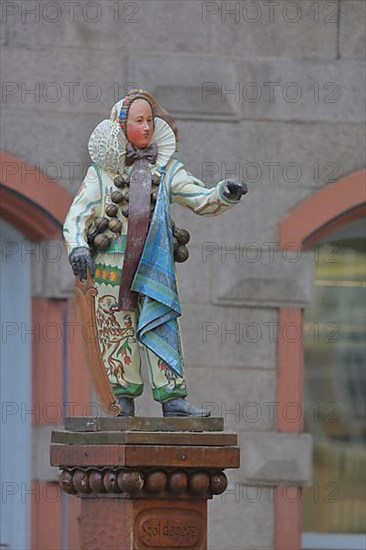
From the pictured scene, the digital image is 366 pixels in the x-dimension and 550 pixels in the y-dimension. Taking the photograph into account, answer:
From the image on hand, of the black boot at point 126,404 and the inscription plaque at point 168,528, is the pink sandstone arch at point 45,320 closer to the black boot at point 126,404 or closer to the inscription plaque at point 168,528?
the black boot at point 126,404

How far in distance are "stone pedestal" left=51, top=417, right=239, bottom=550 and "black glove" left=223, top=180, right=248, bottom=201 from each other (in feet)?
2.93

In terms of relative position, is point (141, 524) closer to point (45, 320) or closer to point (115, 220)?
point (115, 220)

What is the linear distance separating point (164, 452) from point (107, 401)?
1.23 ft

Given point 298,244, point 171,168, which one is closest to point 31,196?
point 298,244

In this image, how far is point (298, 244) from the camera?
11.0 meters

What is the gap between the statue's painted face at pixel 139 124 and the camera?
A: 8.27 meters

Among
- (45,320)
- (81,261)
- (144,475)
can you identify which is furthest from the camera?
(45,320)

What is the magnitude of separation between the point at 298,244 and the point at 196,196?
2764mm

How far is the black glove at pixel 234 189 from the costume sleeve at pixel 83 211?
0.50 m

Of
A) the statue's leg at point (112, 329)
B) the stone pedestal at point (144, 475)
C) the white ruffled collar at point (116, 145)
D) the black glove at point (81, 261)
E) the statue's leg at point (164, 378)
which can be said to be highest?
the white ruffled collar at point (116, 145)

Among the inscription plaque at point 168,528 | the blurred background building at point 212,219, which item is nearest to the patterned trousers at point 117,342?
the inscription plaque at point 168,528

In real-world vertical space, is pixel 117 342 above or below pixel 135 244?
below

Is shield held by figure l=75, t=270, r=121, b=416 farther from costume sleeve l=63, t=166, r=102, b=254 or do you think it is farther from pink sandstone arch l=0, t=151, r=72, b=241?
pink sandstone arch l=0, t=151, r=72, b=241

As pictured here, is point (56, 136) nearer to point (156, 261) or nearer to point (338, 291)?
point (338, 291)
